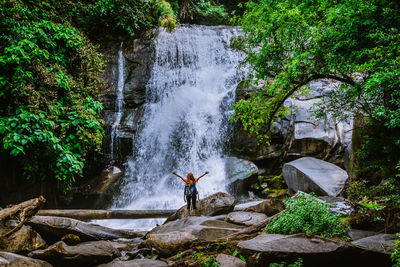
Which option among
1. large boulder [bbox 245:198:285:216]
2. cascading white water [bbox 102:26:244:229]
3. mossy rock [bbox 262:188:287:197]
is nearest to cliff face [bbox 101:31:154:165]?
cascading white water [bbox 102:26:244:229]

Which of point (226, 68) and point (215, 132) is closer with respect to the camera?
point (215, 132)

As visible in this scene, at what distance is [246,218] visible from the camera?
6051 millimetres

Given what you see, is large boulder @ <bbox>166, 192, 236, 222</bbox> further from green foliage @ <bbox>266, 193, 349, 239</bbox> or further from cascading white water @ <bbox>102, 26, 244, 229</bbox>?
cascading white water @ <bbox>102, 26, 244, 229</bbox>

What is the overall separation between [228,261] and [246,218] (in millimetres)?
2188

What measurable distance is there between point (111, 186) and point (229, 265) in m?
10.2

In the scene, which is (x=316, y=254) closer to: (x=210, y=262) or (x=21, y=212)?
(x=210, y=262)

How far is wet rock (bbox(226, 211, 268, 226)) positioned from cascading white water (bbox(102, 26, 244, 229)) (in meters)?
5.76

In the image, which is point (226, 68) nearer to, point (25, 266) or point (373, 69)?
point (373, 69)

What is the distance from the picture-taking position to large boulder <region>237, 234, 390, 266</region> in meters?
3.38

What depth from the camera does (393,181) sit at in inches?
193

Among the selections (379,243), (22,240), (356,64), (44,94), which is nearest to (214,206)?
(379,243)

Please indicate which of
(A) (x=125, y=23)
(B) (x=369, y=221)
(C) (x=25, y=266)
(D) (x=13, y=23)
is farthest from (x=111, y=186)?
(B) (x=369, y=221)

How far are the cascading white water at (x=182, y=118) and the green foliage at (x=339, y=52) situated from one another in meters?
6.23

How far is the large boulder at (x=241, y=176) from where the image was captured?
12039 millimetres
